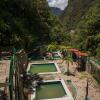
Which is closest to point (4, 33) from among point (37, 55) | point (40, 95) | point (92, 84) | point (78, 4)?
point (40, 95)

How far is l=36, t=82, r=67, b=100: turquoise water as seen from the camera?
15158 mm

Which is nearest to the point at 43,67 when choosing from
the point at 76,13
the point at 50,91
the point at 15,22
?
the point at 50,91

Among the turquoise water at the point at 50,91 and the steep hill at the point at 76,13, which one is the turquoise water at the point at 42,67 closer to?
the turquoise water at the point at 50,91

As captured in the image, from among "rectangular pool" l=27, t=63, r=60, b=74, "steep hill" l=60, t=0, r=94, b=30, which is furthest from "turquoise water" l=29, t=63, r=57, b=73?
"steep hill" l=60, t=0, r=94, b=30

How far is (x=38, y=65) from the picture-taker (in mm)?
24672

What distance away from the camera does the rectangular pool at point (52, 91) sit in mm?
14695

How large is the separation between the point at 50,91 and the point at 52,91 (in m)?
0.15

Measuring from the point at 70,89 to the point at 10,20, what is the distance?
742 cm

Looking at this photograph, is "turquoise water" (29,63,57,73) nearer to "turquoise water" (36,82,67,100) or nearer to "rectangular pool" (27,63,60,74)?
"rectangular pool" (27,63,60,74)

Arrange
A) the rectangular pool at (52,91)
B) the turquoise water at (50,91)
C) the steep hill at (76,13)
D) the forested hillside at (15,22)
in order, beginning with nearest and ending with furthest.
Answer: the forested hillside at (15,22)
the rectangular pool at (52,91)
the turquoise water at (50,91)
the steep hill at (76,13)

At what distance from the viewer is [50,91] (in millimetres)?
16109

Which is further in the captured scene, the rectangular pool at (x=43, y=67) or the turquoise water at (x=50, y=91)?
the rectangular pool at (x=43, y=67)

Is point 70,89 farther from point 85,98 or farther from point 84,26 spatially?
point 84,26

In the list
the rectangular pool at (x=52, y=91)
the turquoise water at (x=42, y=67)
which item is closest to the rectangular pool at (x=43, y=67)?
the turquoise water at (x=42, y=67)
